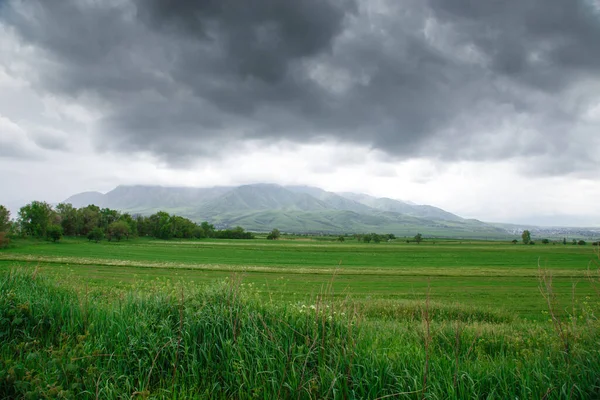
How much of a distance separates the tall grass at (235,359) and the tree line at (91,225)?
254 feet

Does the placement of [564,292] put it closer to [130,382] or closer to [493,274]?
[493,274]

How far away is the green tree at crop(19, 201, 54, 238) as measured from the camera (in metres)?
86.1

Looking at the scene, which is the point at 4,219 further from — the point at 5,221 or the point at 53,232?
the point at 53,232

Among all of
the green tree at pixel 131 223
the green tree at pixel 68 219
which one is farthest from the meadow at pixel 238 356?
the green tree at pixel 131 223

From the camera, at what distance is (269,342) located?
6.35 metres

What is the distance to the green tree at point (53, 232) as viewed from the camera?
84.1m

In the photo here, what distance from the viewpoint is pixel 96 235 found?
98.2m

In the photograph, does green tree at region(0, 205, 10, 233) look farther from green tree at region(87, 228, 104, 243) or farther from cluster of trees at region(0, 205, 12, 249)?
green tree at region(87, 228, 104, 243)

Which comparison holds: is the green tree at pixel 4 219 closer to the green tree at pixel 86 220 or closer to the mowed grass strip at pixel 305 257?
the mowed grass strip at pixel 305 257

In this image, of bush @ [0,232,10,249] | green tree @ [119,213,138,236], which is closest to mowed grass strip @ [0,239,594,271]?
bush @ [0,232,10,249]

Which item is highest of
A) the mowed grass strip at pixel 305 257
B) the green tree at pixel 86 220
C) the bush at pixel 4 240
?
the green tree at pixel 86 220

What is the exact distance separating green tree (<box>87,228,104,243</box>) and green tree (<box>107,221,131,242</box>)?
18.4 feet

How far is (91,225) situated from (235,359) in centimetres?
11944

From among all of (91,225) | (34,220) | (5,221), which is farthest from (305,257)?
(91,225)
